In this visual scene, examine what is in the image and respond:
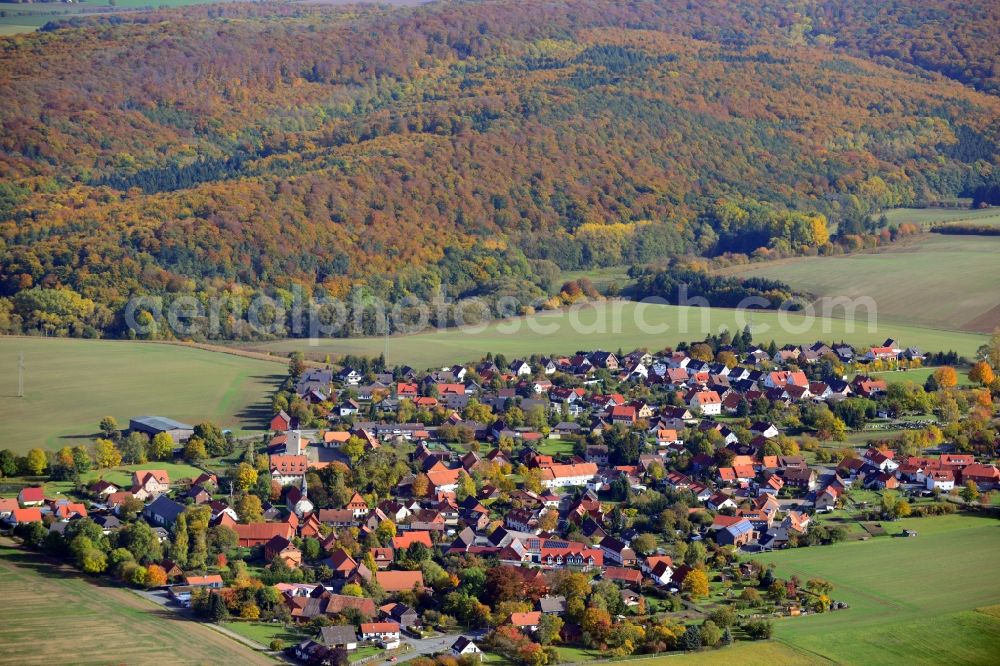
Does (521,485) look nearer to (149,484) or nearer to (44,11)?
(149,484)

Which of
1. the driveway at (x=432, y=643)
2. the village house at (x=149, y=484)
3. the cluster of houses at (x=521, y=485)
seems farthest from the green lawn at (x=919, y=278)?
the driveway at (x=432, y=643)

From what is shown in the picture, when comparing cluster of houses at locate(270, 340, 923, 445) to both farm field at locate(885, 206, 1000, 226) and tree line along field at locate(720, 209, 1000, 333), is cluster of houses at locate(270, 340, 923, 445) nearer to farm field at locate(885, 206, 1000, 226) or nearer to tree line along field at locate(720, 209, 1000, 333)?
tree line along field at locate(720, 209, 1000, 333)

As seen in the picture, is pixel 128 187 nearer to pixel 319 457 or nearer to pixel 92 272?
pixel 92 272

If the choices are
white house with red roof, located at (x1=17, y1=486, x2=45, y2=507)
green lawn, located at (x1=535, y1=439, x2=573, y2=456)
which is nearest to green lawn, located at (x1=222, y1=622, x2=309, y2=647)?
white house with red roof, located at (x1=17, y1=486, x2=45, y2=507)

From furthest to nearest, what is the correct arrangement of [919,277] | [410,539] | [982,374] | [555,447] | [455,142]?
[455,142] → [919,277] → [982,374] → [555,447] → [410,539]

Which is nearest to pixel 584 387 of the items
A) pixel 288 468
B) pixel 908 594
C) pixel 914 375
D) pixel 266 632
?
pixel 914 375

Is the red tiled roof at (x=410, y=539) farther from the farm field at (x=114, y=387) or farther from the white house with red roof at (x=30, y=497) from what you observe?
the farm field at (x=114, y=387)
